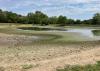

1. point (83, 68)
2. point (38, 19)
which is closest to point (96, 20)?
point (38, 19)

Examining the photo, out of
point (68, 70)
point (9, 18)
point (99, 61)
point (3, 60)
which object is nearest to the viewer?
point (68, 70)

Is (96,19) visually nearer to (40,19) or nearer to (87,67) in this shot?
(40,19)

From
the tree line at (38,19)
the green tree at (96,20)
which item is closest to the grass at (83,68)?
the tree line at (38,19)

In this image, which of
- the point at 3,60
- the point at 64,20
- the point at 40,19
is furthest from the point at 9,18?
the point at 3,60

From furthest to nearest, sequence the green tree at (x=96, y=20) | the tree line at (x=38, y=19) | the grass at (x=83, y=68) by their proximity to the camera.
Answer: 1. the green tree at (x=96, y=20)
2. the tree line at (x=38, y=19)
3. the grass at (x=83, y=68)

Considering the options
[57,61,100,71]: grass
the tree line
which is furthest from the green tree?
[57,61,100,71]: grass

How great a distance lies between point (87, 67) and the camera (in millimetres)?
12969

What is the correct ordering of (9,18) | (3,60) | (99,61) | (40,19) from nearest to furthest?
(99,61), (3,60), (9,18), (40,19)

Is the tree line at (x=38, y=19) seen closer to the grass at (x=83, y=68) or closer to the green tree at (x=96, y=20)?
the green tree at (x=96, y=20)

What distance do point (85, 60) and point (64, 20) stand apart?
138647 mm

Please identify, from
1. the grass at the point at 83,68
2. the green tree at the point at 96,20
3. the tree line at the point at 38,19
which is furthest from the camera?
the green tree at the point at 96,20

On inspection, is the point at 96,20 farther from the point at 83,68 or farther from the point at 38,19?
the point at 83,68

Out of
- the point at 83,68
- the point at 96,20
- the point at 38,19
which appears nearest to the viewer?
the point at 83,68

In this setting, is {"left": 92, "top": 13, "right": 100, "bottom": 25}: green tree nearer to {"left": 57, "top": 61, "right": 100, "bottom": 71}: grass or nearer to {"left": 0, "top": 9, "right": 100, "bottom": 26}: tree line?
{"left": 0, "top": 9, "right": 100, "bottom": 26}: tree line
